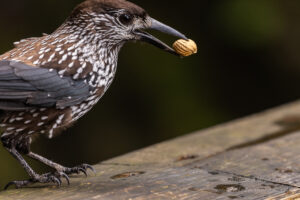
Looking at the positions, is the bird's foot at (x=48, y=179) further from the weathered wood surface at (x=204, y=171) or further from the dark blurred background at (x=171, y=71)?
the dark blurred background at (x=171, y=71)

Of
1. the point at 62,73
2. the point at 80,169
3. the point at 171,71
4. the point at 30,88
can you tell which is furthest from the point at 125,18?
the point at 171,71

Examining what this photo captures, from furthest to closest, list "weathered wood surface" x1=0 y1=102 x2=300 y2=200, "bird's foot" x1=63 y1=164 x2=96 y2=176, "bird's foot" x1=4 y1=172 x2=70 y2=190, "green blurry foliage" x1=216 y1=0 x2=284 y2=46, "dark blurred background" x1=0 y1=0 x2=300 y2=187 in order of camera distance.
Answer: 1. "dark blurred background" x1=0 y1=0 x2=300 y2=187
2. "green blurry foliage" x1=216 y1=0 x2=284 y2=46
3. "bird's foot" x1=63 y1=164 x2=96 y2=176
4. "bird's foot" x1=4 y1=172 x2=70 y2=190
5. "weathered wood surface" x1=0 y1=102 x2=300 y2=200

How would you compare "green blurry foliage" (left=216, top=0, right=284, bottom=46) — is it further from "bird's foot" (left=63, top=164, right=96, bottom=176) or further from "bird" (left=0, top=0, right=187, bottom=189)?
"bird's foot" (left=63, top=164, right=96, bottom=176)

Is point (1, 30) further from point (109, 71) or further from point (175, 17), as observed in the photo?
point (109, 71)

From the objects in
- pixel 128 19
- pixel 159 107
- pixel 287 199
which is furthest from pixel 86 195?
pixel 159 107

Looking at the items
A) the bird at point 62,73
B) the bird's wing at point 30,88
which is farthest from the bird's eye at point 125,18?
the bird's wing at point 30,88

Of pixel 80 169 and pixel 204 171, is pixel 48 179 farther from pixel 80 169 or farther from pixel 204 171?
pixel 204 171

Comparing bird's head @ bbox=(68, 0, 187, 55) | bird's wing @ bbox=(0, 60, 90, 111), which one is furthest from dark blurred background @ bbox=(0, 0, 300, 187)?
bird's wing @ bbox=(0, 60, 90, 111)
